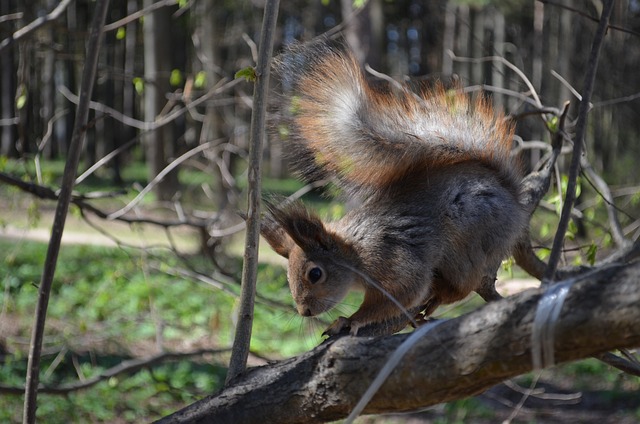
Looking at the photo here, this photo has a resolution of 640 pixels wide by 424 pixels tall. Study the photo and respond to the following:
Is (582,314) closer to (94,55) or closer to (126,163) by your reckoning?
(94,55)

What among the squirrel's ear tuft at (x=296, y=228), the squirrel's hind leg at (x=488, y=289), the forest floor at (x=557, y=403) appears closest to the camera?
the squirrel's ear tuft at (x=296, y=228)

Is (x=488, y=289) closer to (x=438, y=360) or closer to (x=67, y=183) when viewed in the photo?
(x=438, y=360)

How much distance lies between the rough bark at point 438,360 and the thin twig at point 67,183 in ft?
2.14

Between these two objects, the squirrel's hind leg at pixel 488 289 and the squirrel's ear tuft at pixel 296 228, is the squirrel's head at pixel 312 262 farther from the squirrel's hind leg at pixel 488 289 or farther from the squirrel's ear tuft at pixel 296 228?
the squirrel's hind leg at pixel 488 289

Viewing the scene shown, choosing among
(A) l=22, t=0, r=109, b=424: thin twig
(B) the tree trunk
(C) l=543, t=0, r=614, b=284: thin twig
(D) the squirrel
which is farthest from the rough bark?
(B) the tree trunk

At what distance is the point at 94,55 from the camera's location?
83.6 inches

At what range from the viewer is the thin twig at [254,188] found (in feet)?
5.90

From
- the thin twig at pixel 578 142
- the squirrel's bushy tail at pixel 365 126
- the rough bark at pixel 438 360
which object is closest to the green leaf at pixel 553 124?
the squirrel's bushy tail at pixel 365 126

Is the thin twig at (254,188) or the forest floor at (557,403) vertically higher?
the thin twig at (254,188)

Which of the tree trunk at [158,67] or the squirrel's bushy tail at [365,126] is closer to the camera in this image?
the squirrel's bushy tail at [365,126]

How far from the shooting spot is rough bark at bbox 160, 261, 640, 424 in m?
1.23

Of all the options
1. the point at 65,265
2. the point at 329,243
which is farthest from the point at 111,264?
the point at 329,243

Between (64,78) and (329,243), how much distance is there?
25.5 m

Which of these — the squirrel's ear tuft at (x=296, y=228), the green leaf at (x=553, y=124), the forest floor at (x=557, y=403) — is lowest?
the forest floor at (x=557, y=403)
